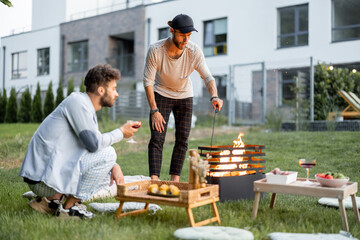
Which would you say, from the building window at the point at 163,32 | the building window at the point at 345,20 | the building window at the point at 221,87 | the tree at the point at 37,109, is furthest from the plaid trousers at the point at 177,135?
the building window at the point at 163,32

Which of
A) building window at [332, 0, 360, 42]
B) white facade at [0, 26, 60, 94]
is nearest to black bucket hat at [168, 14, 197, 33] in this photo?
building window at [332, 0, 360, 42]

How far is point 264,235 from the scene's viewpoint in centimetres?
261

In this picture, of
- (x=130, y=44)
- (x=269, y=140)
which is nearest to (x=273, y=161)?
(x=269, y=140)

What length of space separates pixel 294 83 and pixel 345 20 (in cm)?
401

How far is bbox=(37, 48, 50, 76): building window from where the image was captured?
22.5m

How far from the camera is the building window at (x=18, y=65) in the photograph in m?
23.8

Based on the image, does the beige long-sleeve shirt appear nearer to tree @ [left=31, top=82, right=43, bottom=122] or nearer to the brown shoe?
the brown shoe

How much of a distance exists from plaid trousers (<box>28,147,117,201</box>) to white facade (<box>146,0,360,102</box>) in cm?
1165

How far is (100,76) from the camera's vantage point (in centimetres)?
296

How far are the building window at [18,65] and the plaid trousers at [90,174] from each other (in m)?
22.3

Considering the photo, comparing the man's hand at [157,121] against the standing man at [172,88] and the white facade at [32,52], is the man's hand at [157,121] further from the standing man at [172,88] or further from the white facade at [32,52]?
the white facade at [32,52]

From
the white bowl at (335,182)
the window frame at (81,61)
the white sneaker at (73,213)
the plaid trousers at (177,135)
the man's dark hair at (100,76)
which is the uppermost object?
the window frame at (81,61)

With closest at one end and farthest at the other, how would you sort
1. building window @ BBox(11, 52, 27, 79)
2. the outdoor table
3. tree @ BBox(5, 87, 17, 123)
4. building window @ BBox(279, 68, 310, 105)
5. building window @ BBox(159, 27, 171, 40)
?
1. the outdoor table
2. building window @ BBox(279, 68, 310, 105)
3. tree @ BBox(5, 87, 17, 123)
4. building window @ BBox(159, 27, 171, 40)
5. building window @ BBox(11, 52, 27, 79)

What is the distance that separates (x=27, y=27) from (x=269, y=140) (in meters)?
19.4
